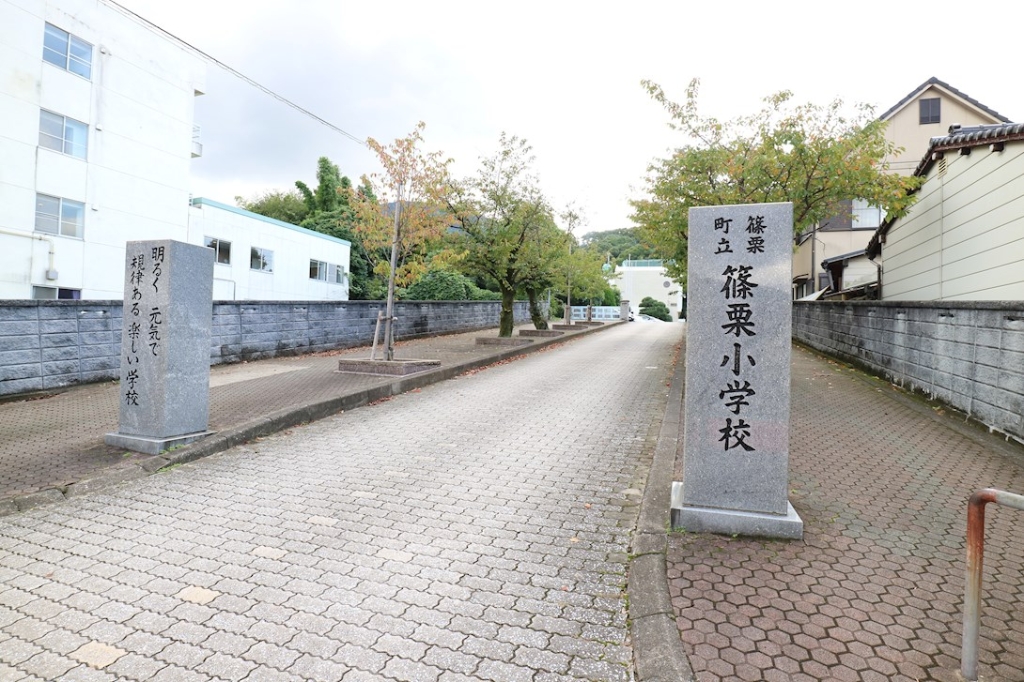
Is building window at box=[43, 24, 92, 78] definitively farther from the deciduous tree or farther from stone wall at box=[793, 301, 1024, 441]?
stone wall at box=[793, 301, 1024, 441]

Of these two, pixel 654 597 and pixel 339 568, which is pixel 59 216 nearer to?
pixel 339 568

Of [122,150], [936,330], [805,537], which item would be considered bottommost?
[805,537]

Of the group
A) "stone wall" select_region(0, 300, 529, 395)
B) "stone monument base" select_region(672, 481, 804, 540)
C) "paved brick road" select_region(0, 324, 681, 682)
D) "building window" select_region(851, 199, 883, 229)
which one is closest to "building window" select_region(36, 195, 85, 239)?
"stone wall" select_region(0, 300, 529, 395)

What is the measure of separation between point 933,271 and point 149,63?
27.6m

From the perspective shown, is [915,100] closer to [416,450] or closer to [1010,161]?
[1010,161]

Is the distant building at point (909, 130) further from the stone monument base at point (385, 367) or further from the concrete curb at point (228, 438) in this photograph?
the concrete curb at point (228, 438)

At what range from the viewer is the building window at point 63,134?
63.6 ft

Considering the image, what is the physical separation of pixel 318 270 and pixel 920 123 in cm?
3038

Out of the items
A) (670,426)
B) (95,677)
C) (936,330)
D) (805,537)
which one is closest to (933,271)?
(936,330)

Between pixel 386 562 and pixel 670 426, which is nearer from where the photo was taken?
pixel 386 562

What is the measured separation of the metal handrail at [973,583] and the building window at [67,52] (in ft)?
87.1

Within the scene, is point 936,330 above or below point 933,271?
below

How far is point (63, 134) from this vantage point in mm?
19922

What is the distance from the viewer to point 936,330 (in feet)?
28.2
